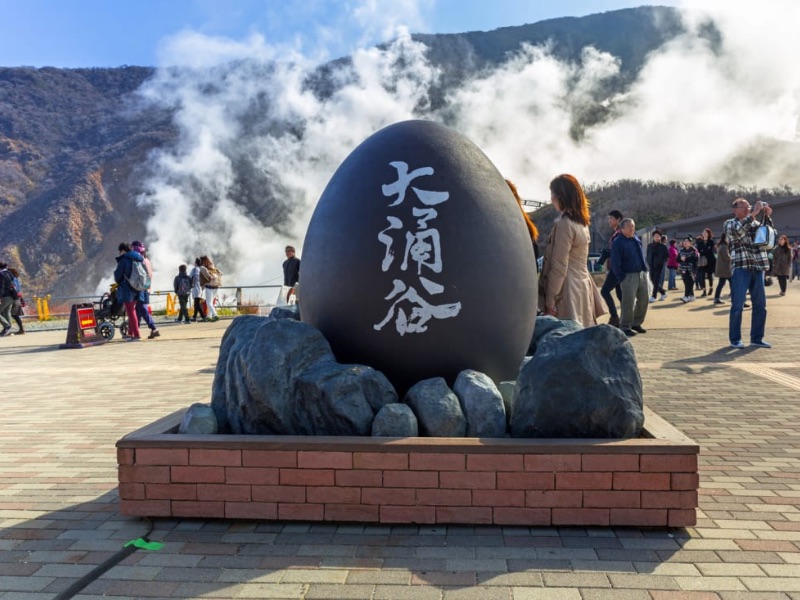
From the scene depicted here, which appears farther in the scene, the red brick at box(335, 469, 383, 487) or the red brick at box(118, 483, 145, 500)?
the red brick at box(118, 483, 145, 500)

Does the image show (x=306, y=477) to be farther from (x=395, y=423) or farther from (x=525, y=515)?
(x=525, y=515)

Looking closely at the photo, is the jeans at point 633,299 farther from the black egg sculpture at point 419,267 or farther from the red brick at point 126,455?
the red brick at point 126,455

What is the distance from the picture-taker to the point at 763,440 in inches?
192

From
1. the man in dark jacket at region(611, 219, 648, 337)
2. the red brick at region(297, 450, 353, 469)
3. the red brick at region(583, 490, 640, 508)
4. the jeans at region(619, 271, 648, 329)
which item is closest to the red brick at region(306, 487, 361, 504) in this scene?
the red brick at region(297, 450, 353, 469)

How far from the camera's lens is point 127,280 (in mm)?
12320

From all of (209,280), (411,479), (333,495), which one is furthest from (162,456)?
(209,280)

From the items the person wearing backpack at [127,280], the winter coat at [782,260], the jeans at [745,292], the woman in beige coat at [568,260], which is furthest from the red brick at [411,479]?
the winter coat at [782,260]

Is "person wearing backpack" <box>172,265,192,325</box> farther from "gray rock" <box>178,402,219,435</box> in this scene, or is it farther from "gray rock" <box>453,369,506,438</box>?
"gray rock" <box>453,369,506,438</box>

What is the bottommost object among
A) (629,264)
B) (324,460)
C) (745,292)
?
(324,460)

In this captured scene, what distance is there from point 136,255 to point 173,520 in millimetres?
9851

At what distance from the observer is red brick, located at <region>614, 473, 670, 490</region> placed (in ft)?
10.4

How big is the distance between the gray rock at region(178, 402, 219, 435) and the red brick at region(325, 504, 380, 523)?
92cm

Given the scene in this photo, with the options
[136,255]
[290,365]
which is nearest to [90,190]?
[136,255]

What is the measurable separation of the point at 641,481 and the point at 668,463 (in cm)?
16
